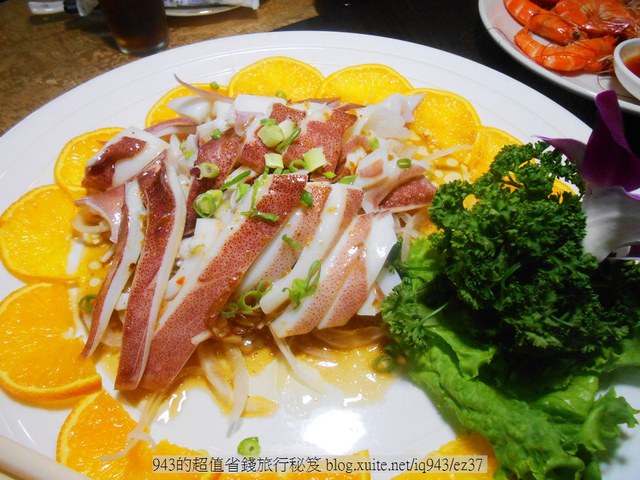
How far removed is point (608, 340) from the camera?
2.15 m

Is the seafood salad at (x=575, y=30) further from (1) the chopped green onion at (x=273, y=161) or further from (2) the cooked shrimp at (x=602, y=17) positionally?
(1) the chopped green onion at (x=273, y=161)

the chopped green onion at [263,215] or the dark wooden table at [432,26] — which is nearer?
the chopped green onion at [263,215]

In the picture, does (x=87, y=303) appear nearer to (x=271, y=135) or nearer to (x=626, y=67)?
(x=271, y=135)

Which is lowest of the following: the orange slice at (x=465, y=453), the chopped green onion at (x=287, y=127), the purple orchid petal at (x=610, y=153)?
the orange slice at (x=465, y=453)

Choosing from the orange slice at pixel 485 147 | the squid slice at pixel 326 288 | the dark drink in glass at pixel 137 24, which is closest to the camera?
the squid slice at pixel 326 288

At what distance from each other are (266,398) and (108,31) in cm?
509

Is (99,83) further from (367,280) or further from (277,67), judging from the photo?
(367,280)

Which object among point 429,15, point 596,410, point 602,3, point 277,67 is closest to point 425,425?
point 596,410

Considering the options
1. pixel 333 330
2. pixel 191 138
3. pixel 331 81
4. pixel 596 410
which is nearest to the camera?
pixel 596 410

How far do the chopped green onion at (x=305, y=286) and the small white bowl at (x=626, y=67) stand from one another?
3.97m

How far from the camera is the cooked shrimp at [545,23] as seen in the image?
→ 4977mm

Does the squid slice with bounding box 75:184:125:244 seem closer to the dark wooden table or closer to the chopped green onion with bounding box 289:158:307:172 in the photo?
the chopped green onion with bounding box 289:158:307:172

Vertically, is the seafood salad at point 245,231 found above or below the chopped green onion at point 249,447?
above

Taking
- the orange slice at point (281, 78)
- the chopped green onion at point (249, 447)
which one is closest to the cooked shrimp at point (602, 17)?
the orange slice at point (281, 78)
